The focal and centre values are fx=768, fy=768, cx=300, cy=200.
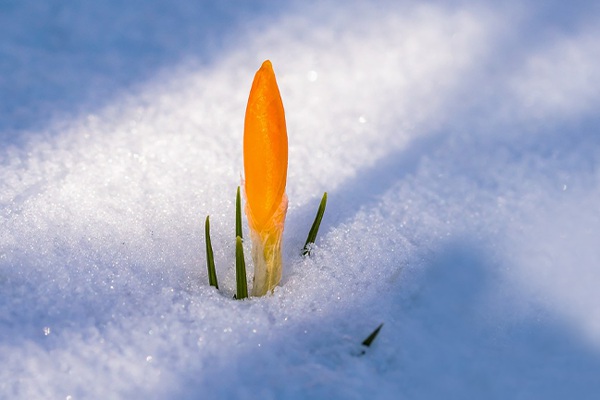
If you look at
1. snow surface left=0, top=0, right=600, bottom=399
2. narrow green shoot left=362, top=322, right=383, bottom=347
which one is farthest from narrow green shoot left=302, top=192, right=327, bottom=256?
narrow green shoot left=362, top=322, right=383, bottom=347

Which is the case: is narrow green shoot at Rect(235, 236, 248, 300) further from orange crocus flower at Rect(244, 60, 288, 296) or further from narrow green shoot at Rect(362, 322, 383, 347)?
narrow green shoot at Rect(362, 322, 383, 347)

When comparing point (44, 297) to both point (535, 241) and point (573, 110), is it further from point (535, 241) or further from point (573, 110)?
point (573, 110)

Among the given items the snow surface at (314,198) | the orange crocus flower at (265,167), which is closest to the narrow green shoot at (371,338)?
the snow surface at (314,198)

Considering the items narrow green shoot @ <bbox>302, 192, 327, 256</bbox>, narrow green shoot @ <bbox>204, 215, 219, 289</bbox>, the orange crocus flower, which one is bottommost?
narrow green shoot @ <bbox>204, 215, 219, 289</bbox>

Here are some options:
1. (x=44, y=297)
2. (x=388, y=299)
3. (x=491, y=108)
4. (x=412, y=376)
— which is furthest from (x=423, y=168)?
(x=44, y=297)

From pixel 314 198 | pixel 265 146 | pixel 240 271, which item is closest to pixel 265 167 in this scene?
pixel 265 146

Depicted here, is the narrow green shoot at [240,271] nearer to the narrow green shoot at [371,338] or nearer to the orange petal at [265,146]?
the orange petal at [265,146]
